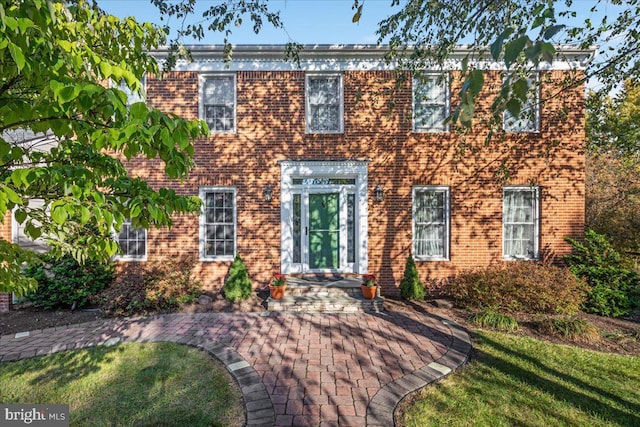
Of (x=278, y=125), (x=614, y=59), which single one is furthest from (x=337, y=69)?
(x=614, y=59)

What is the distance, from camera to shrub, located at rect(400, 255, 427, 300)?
23.5 ft

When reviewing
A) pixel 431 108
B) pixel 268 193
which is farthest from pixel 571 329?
pixel 268 193

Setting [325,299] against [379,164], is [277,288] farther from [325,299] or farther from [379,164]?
[379,164]

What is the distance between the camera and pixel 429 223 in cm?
791

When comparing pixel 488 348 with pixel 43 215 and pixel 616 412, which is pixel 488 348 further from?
pixel 43 215

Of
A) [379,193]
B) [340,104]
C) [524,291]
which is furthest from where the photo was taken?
[340,104]

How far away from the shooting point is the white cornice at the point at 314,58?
7.53m

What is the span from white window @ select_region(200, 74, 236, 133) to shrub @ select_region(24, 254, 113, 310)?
15.3 feet

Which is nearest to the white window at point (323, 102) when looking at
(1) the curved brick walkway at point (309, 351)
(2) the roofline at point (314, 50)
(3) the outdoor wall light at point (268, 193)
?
(2) the roofline at point (314, 50)

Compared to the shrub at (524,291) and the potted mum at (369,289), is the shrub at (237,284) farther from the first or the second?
the shrub at (524,291)

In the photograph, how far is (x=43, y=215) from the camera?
233 centimetres

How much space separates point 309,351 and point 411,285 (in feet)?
11.8

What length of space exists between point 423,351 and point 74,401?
4618 mm

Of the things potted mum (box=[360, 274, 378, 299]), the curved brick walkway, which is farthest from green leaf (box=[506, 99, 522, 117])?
potted mum (box=[360, 274, 378, 299])
